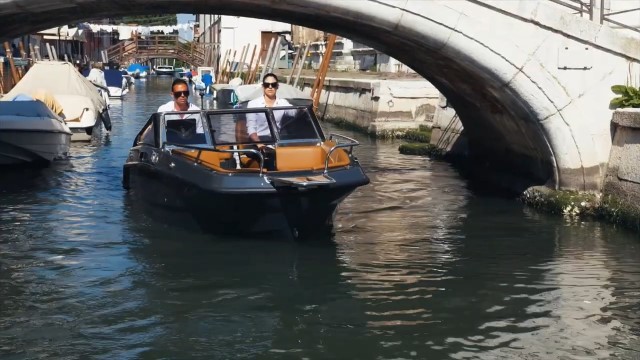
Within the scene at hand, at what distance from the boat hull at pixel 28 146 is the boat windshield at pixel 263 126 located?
6608 millimetres

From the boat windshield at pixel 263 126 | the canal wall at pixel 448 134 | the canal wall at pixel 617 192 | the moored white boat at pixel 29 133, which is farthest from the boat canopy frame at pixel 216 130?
the canal wall at pixel 448 134

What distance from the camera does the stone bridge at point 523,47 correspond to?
471 inches

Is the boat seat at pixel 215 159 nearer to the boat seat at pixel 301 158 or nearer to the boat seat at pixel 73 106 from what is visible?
the boat seat at pixel 301 158

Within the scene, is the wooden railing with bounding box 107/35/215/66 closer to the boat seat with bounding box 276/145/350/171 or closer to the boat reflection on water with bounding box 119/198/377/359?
the boat seat with bounding box 276/145/350/171

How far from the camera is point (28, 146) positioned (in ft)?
57.3

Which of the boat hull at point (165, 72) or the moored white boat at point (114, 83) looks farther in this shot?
the boat hull at point (165, 72)

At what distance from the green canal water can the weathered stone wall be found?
52 centimetres

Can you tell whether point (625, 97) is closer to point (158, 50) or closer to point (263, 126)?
point (263, 126)

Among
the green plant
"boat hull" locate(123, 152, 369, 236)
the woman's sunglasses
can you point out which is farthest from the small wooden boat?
the green plant

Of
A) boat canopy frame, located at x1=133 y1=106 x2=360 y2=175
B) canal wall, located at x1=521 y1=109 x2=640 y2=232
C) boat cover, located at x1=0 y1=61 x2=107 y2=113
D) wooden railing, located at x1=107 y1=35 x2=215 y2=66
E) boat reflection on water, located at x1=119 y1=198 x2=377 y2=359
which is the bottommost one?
boat reflection on water, located at x1=119 y1=198 x2=377 y2=359

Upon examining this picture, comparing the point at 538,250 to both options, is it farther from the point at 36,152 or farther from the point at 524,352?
the point at 36,152

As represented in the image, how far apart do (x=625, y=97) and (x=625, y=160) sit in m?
0.82

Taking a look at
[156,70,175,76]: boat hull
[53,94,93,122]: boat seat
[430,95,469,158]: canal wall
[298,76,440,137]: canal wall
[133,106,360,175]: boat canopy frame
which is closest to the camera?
[133,106,360,175]: boat canopy frame

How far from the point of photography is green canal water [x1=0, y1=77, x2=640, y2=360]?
24.7 ft
